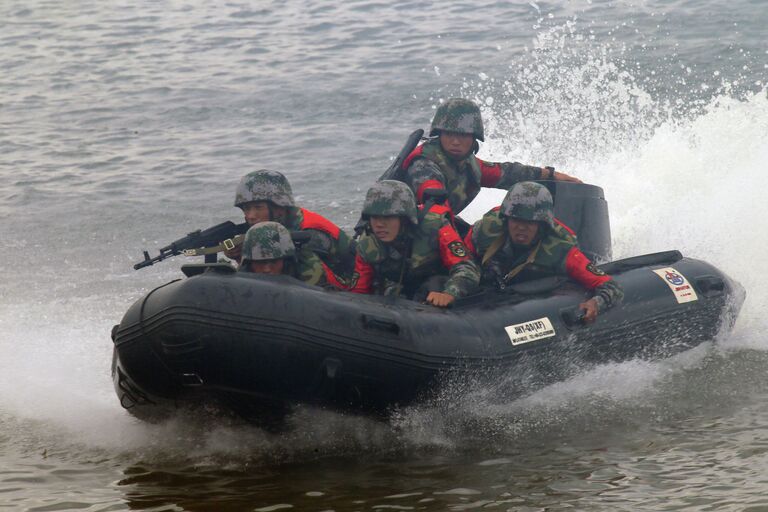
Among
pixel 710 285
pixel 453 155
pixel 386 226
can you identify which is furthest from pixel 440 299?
pixel 710 285

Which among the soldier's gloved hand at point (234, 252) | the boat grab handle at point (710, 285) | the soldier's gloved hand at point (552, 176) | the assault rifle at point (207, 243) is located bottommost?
the boat grab handle at point (710, 285)

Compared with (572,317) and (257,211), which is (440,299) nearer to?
(572,317)

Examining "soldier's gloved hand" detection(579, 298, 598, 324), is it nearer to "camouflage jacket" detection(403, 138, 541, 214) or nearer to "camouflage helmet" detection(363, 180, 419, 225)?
"camouflage helmet" detection(363, 180, 419, 225)

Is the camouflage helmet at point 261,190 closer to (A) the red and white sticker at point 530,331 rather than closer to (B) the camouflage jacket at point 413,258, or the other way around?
(B) the camouflage jacket at point 413,258

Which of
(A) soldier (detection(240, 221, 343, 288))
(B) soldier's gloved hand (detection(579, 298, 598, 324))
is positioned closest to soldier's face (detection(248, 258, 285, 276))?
(A) soldier (detection(240, 221, 343, 288))

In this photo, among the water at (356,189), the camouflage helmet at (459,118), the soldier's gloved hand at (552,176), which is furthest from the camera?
the soldier's gloved hand at (552,176)

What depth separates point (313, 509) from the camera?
17.5ft

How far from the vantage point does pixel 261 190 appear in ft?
22.8

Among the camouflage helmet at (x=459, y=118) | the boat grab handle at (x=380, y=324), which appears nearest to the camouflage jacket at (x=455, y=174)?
the camouflage helmet at (x=459, y=118)

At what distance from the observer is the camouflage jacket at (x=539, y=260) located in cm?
709

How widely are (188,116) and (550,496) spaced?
1349 cm

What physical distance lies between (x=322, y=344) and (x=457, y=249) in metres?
1.33

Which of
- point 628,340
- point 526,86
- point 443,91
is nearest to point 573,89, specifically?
point 526,86

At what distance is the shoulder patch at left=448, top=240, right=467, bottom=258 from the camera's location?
669 cm
